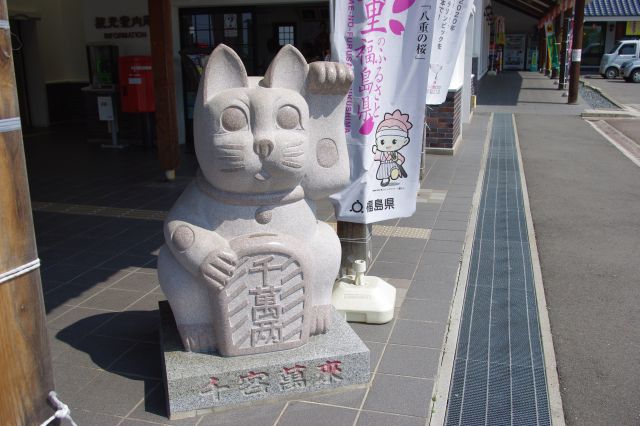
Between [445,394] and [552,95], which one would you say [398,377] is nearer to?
[445,394]

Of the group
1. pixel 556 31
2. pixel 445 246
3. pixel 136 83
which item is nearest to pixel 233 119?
pixel 445 246

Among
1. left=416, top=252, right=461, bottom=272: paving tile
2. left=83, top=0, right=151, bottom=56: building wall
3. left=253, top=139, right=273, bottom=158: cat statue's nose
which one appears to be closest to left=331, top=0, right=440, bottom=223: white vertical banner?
left=253, top=139, right=273, bottom=158: cat statue's nose

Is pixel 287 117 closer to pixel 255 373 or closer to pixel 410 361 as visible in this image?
pixel 255 373

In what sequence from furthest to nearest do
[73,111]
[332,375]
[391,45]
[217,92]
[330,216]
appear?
1. [73,111]
2. [330,216]
3. [391,45]
4. [332,375]
5. [217,92]

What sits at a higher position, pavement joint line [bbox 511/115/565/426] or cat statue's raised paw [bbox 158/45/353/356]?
cat statue's raised paw [bbox 158/45/353/356]

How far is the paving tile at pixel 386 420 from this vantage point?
10.9 ft

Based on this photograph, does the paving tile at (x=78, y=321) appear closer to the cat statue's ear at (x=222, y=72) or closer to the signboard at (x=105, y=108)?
the cat statue's ear at (x=222, y=72)

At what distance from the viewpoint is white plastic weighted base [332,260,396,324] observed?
4.47 metres

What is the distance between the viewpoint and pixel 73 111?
15344mm

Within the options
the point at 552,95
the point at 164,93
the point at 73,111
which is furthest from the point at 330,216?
the point at 552,95

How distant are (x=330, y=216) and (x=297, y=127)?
3922 mm

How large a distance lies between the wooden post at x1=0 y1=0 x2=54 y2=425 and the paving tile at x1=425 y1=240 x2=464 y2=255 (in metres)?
4.38

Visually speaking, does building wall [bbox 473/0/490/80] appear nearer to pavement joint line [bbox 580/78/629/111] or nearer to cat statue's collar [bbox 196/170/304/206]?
pavement joint line [bbox 580/78/629/111]

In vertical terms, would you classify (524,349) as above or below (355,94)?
below
